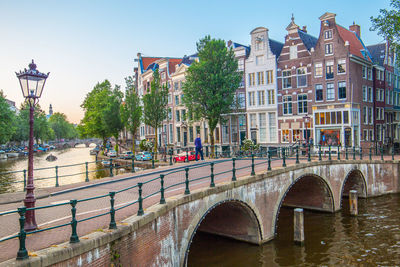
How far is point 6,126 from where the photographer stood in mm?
47781

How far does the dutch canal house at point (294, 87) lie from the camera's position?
32469 mm

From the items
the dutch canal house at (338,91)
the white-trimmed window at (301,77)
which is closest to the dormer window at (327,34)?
the dutch canal house at (338,91)

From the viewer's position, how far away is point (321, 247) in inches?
559

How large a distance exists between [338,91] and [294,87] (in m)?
4.36

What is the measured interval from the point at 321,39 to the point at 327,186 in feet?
58.1

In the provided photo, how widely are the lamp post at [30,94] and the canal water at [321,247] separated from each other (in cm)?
727

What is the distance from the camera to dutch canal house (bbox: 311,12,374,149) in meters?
30.1

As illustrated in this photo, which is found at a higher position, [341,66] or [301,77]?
→ [341,66]

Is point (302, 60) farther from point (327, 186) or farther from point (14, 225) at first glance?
point (14, 225)

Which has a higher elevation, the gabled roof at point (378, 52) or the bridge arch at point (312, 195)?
the gabled roof at point (378, 52)

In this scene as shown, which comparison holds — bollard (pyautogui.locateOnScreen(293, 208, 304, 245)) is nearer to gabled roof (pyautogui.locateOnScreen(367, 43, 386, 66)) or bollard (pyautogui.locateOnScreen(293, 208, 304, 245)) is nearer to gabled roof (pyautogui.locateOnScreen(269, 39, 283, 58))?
gabled roof (pyautogui.locateOnScreen(269, 39, 283, 58))

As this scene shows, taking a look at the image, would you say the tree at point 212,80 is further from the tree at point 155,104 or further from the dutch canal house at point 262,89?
the dutch canal house at point 262,89

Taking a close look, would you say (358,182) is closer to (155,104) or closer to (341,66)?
(341,66)

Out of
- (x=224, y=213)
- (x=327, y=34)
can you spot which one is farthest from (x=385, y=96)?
(x=224, y=213)
